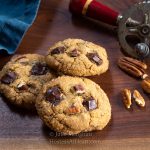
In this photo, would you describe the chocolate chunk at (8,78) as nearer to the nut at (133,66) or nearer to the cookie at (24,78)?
the cookie at (24,78)

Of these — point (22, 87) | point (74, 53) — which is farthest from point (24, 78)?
point (74, 53)

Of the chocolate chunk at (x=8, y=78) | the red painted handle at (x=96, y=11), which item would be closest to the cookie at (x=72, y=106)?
the chocolate chunk at (x=8, y=78)

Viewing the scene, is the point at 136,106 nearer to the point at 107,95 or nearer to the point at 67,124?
the point at 107,95

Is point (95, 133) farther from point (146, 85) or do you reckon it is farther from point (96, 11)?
point (96, 11)

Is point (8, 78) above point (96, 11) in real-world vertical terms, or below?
below

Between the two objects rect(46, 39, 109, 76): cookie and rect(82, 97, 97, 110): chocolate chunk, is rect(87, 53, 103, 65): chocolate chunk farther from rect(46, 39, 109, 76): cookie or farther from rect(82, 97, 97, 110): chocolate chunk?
rect(82, 97, 97, 110): chocolate chunk

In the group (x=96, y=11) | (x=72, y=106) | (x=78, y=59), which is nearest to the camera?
(x=72, y=106)

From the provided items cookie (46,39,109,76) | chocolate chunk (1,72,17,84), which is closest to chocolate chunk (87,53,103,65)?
cookie (46,39,109,76)
